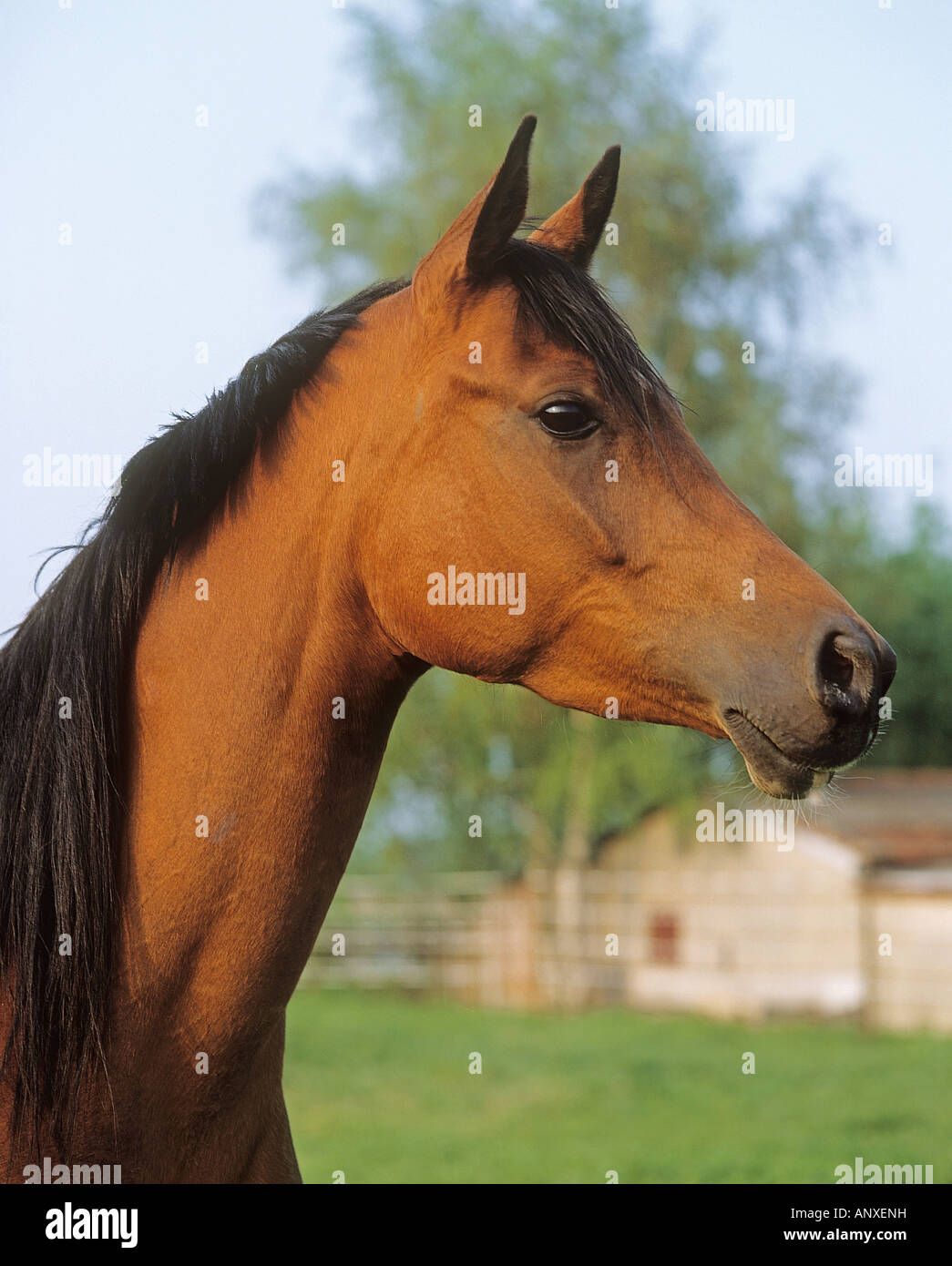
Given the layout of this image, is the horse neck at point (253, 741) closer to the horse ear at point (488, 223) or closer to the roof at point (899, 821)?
the horse ear at point (488, 223)

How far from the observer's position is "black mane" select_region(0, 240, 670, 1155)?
2.37 meters

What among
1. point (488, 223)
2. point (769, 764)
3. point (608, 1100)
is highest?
point (488, 223)

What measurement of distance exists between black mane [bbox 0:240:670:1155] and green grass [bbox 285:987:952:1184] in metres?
6.88

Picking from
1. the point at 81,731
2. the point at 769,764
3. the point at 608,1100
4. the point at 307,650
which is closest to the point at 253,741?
the point at 307,650

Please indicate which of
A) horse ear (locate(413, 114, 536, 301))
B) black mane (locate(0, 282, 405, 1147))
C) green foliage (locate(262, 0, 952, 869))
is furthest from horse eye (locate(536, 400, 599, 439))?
green foliage (locate(262, 0, 952, 869))

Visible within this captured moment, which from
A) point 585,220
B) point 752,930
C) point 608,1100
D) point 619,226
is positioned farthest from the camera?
point 752,930

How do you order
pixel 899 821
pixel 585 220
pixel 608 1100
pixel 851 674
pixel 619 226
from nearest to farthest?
pixel 851 674, pixel 585 220, pixel 608 1100, pixel 619 226, pixel 899 821

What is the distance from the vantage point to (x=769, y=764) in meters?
2.31

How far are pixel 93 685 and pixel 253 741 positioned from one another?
Answer: 38 cm

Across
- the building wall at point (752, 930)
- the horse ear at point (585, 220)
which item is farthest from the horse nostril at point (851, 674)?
the building wall at point (752, 930)

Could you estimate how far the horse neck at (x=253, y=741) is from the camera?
2.40 metres

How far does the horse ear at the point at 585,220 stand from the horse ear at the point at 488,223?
0.41m

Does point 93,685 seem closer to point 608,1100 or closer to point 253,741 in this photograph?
point 253,741

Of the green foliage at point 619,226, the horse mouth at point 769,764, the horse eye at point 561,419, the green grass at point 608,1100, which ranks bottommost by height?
the green grass at point 608,1100
